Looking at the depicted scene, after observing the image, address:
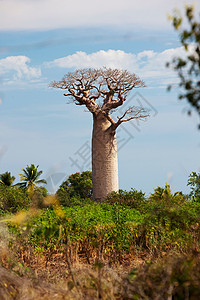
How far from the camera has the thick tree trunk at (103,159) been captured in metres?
14.0

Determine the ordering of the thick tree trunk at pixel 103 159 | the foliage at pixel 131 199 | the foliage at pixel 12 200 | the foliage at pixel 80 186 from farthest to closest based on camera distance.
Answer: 1. the foliage at pixel 80 186
2. the thick tree trunk at pixel 103 159
3. the foliage at pixel 12 200
4. the foliage at pixel 131 199

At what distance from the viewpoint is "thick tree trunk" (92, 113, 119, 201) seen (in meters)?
14.0

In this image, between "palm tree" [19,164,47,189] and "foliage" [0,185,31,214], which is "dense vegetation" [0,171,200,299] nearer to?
"foliage" [0,185,31,214]

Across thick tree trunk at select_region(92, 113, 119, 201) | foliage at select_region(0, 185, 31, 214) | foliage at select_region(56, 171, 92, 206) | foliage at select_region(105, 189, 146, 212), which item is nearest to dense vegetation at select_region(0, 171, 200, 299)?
foliage at select_region(105, 189, 146, 212)

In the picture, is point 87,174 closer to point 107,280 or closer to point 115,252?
point 115,252

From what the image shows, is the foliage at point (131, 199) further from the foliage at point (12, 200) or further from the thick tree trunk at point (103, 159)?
the foliage at point (12, 200)

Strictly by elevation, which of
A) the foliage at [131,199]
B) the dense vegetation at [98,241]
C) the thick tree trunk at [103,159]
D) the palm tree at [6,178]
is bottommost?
the dense vegetation at [98,241]

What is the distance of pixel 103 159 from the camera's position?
1405 cm

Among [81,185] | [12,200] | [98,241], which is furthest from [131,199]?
[81,185]

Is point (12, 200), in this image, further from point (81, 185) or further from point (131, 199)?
point (81, 185)

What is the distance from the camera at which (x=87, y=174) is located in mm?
20766

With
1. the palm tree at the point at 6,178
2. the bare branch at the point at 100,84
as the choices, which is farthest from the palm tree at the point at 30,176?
the bare branch at the point at 100,84

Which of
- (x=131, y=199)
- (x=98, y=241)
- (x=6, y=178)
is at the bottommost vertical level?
(x=98, y=241)

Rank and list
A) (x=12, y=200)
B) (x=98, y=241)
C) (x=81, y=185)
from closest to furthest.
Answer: (x=98, y=241) < (x=12, y=200) < (x=81, y=185)
